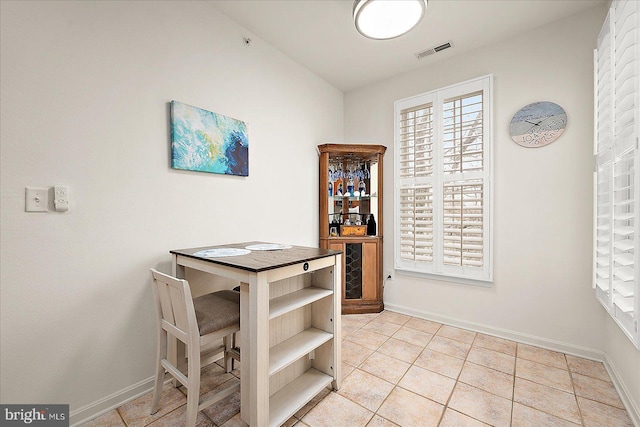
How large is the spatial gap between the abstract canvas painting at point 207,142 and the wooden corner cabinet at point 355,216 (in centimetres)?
115

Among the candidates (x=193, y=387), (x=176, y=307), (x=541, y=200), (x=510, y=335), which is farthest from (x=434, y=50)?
(x=193, y=387)

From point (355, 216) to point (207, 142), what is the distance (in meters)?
1.92

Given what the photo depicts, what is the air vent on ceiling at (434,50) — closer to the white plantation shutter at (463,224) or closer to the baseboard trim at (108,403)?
the white plantation shutter at (463,224)

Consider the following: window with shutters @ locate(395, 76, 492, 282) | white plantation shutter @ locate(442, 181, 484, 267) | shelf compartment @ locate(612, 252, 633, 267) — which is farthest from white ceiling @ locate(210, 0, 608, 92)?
shelf compartment @ locate(612, 252, 633, 267)

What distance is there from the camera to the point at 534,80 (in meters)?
2.40

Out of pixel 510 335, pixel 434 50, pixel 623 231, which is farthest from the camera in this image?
pixel 434 50

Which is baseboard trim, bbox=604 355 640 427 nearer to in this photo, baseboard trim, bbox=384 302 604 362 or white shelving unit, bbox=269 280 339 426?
baseboard trim, bbox=384 302 604 362

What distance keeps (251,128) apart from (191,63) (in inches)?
25.7

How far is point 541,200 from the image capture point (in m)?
2.38

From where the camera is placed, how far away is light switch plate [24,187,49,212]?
1.37 metres

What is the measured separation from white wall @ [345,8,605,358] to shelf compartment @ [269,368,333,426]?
5.69 feet

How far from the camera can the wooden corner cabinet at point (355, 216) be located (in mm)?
3156

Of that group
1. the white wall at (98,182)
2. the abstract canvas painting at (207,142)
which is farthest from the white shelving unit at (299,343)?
the abstract canvas painting at (207,142)

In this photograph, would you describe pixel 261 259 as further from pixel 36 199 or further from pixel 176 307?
pixel 36 199
